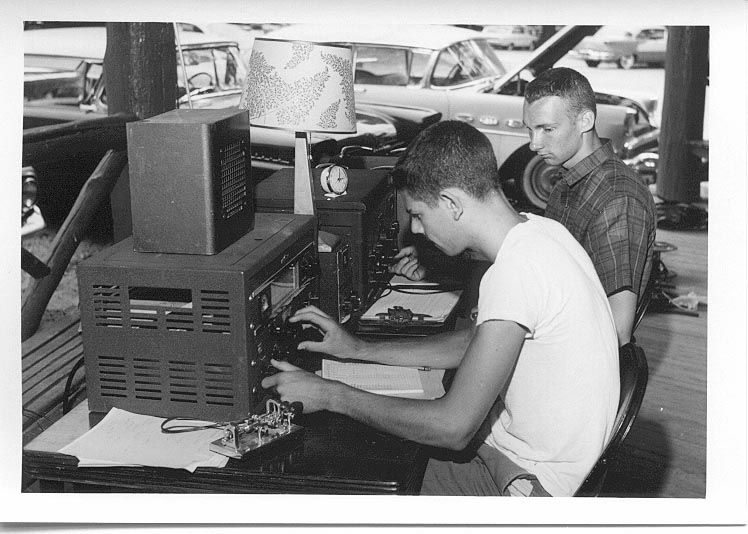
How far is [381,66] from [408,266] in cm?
254

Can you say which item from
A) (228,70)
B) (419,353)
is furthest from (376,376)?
(228,70)

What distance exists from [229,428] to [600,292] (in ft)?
2.88

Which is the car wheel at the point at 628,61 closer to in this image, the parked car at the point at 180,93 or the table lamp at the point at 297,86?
the parked car at the point at 180,93

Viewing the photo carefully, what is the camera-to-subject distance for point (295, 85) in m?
2.39

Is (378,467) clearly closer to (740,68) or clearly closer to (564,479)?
(564,479)

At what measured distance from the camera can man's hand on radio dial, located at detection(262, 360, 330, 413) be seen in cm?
195

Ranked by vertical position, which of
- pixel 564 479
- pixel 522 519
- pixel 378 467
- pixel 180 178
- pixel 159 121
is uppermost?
pixel 159 121

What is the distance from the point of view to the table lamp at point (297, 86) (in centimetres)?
238

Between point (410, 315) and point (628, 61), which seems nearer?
point (410, 315)

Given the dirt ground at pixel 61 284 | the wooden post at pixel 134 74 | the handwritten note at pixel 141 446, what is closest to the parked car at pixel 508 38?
the wooden post at pixel 134 74

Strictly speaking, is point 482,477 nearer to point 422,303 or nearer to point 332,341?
point 332,341

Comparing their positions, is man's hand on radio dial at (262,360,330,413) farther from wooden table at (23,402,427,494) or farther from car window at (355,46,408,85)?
car window at (355,46,408,85)

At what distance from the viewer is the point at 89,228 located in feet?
11.9

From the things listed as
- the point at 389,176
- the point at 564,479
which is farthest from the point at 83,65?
the point at 564,479
